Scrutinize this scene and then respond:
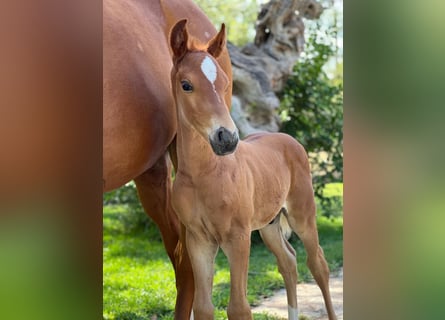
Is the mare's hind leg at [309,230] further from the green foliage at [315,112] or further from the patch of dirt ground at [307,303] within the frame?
the green foliage at [315,112]

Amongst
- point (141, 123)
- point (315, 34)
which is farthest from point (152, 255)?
point (141, 123)

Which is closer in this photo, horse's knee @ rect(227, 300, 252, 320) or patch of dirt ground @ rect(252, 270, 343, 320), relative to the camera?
horse's knee @ rect(227, 300, 252, 320)

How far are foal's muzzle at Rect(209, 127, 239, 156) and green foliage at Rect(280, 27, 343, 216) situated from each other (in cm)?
400

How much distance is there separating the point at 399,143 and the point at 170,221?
5.45 feet

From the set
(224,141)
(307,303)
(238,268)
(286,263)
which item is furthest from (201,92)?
(307,303)

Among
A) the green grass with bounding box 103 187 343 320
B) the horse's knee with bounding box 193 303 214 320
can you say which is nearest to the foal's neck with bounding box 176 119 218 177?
the horse's knee with bounding box 193 303 214 320

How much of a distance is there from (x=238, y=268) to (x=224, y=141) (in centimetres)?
44

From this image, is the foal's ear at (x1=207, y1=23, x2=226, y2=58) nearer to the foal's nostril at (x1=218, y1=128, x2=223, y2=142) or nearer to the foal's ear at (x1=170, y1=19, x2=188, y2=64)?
the foal's ear at (x1=170, y1=19, x2=188, y2=64)

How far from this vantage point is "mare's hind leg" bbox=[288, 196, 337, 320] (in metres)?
2.66

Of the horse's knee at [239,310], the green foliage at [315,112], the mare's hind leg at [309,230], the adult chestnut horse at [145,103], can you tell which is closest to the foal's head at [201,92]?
the adult chestnut horse at [145,103]

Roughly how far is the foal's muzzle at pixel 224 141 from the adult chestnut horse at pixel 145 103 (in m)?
0.41

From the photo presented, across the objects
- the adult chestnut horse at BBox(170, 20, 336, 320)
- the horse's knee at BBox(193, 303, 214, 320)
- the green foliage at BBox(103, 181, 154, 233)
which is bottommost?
the green foliage at BBox(103, 181, 154, 233)

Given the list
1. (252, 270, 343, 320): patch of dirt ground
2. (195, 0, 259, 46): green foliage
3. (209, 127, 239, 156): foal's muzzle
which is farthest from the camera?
(195, 0, 259, 46): green foliage

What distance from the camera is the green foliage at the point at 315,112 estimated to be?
231 inches
